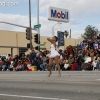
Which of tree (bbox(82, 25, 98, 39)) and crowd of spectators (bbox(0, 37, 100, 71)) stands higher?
tree (bbox(82, 25, 98, 39))

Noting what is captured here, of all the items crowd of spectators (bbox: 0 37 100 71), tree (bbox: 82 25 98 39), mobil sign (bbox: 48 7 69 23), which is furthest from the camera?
tree (bbox: 82 25 98 39)

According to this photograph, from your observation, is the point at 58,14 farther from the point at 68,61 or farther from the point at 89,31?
the point at 89,31

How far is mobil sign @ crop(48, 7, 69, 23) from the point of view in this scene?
3648cm

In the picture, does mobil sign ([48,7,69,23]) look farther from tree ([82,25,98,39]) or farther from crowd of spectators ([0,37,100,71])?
tree ([82,25,98,39])

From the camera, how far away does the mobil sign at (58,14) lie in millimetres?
36484

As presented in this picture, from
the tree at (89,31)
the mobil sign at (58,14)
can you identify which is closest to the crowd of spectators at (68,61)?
the mobil sign at (58,14)

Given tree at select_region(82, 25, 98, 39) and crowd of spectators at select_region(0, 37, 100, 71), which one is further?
tree at select_region(82, 25, 98, 39)

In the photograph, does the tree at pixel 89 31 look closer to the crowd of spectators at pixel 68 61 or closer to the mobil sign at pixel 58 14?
the mobil sign at pixel 58 14

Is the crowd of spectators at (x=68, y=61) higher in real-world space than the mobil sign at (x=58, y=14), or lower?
lower

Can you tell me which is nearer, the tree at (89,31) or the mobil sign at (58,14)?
the mobil sign at (58,14)

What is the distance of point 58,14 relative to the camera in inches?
1490

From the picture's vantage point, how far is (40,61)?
2381 cm

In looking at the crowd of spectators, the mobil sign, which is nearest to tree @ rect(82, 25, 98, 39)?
the mobil sign

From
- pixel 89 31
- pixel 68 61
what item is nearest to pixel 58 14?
pixel 68 61
